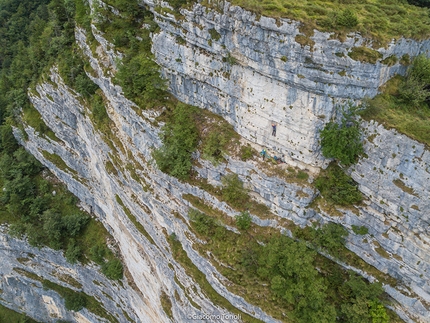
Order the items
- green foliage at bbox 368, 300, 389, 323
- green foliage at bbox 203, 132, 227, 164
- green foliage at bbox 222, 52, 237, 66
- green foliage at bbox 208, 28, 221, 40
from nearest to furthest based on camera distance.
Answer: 1. green foliage at bbox 368, 300, 389, 323
2. green foliage at bbox 208, 28, 221, 40
3. green foliage at bbox 222, 52, 237, 66
4. green foliage at bbox 203, 132, 227, 164

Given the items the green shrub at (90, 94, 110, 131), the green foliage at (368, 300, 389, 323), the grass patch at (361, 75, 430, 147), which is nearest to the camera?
the grass patch at (361, 75, 430, 147)

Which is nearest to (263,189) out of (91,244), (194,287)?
(194,287)

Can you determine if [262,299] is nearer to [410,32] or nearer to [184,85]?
[184,85]

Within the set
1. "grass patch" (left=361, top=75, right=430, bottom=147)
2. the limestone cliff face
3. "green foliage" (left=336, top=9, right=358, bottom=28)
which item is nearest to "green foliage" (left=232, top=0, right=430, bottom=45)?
"green foliage" (left=336, top=9, right=358, bottom=28)

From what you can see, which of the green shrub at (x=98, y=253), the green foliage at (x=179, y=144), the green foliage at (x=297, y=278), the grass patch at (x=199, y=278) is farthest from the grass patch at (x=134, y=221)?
the green foliage at (x=297, y=278)

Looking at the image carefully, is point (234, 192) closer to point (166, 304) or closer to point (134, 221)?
point (134, 221)

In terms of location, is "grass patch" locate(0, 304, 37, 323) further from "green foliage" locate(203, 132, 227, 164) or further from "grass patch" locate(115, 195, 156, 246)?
"green foliage" locate(203, 132, 227, 164)
